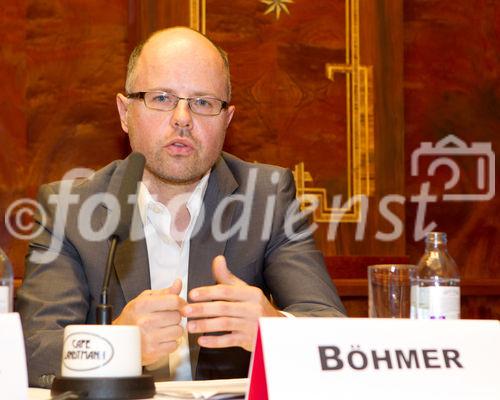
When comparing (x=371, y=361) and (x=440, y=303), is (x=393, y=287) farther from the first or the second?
(x=371, y=361)

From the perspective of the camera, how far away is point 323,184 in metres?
3.47

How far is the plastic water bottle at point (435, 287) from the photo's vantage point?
158cm

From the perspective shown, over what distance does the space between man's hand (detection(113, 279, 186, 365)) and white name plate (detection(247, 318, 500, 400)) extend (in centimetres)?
43

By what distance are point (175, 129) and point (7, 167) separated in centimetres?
128

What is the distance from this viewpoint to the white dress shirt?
235cm

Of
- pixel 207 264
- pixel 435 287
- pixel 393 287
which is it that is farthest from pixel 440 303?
pixel 207 264

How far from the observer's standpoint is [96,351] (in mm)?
1294

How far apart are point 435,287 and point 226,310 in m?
0.39

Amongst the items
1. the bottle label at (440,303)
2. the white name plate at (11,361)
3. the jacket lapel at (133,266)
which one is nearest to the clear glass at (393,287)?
the bottle label at (440,303)

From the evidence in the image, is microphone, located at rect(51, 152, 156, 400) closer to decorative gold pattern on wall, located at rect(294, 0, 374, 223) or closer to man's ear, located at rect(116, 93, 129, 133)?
man's ear, located at rect(116, 93, 129, 133)

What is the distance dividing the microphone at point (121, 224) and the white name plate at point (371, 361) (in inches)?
9.4

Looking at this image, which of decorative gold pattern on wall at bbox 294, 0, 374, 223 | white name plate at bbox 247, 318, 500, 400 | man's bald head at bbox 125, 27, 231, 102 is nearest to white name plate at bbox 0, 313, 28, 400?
white name plate at bbox 247, 318, 500, 400

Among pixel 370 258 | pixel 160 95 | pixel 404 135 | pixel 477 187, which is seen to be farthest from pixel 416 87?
pixel 160 95

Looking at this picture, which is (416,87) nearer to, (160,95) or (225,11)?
(225,11)
